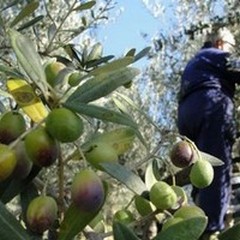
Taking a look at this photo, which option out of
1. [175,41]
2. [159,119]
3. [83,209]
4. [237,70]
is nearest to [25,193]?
[83,209]

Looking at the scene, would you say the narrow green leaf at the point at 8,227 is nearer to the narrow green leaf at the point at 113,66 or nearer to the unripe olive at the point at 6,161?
the unripe olive at the point at 6,161

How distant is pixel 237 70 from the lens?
409 cm

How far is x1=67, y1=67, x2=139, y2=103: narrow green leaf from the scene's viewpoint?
0.74 meters

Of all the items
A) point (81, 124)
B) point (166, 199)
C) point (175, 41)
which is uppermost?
point (81, 124)

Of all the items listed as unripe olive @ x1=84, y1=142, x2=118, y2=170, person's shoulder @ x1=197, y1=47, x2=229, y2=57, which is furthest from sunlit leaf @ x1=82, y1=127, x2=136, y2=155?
person's shoulder @ x1=197, y1=47, x2=229, y2=57

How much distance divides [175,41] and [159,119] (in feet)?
4.92

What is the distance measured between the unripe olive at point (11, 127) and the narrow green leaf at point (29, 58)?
0.13 ft

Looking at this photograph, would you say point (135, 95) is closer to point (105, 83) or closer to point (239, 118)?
point (239, 118)

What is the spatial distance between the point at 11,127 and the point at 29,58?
0.24ft

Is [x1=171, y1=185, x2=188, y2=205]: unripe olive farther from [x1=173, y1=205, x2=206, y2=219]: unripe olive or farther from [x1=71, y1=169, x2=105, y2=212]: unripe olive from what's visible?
[x1=71, y1=169, x2=105, y2=212]: unripe olive

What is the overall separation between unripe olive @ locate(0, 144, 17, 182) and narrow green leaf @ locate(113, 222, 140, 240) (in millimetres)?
112

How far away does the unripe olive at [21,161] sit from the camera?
70 cm

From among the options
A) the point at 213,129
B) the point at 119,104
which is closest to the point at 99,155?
the point at 119,104

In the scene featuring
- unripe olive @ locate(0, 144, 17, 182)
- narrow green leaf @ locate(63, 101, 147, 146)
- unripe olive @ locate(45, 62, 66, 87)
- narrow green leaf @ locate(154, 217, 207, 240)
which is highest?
unripe olive @ locate(45, 62, 66, 87)
